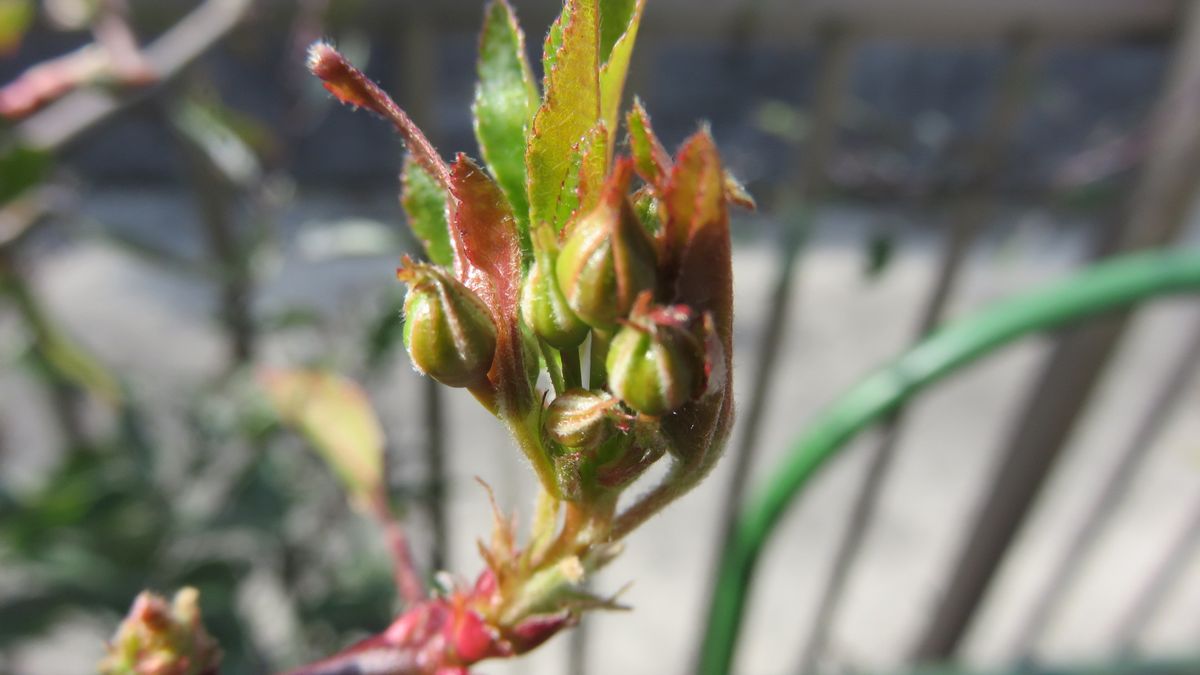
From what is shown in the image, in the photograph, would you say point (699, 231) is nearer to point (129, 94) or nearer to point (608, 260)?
point (608, 260)

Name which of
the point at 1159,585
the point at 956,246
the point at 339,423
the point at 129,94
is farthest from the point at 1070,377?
the point at 129,94

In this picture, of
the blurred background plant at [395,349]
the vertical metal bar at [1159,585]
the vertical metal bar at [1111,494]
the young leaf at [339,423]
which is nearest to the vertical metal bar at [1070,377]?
the blurred background plant at [395,349]

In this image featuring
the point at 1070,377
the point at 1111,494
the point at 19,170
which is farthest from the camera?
the point at 1111,494

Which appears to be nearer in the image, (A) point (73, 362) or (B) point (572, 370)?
(B) point (572, 370)

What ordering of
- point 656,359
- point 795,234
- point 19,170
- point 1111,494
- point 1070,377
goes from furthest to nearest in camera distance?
point 1111,494, point 1070,377, point 795,234, point 19,170, point 656,359

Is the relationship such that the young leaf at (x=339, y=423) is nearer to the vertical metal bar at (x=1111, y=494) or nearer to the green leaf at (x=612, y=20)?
the green leaf at (x=612, y=20)

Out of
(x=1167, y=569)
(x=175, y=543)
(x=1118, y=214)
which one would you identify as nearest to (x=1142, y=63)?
(x=1167, y=569)
